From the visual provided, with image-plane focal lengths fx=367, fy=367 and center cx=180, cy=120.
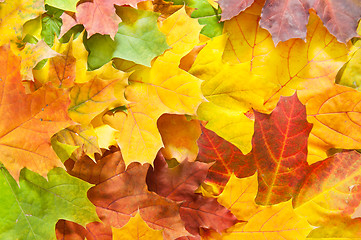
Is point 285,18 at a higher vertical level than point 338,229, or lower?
higher

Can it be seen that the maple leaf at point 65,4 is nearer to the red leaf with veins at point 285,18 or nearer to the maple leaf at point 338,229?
the red leaf with veins at point 285,18

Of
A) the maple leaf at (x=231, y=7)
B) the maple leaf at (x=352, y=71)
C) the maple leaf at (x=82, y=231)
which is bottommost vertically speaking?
the maple leaf at (x=82, y=231)

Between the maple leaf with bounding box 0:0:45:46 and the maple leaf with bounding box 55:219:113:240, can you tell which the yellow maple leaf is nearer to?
the maple leaf with bounding box 0:0:45:46

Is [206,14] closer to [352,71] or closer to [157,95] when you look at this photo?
[157,95]

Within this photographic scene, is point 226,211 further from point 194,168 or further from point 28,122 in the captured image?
point 28,122

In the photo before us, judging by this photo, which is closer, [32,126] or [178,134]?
[32,126]

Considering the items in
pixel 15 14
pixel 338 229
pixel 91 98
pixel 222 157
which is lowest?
pixel 338 229

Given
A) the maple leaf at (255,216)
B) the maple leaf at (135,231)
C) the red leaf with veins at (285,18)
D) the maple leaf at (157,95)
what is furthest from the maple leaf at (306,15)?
the maple leaf at (135,231)

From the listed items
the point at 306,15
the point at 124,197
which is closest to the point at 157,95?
the point at 124,197
